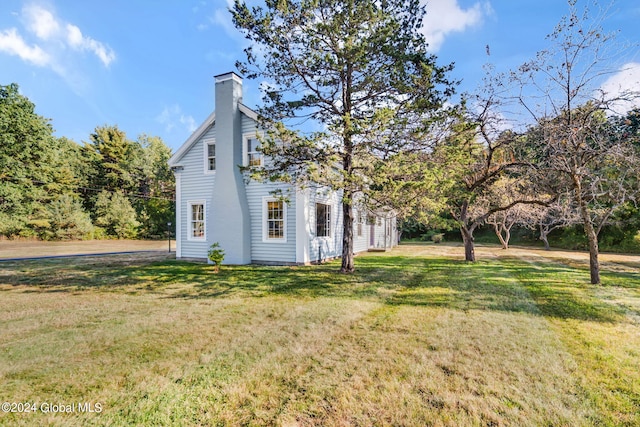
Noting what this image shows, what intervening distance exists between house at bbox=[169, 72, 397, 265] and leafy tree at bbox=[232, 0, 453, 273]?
2.33m

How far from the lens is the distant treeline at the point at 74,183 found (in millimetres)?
25141

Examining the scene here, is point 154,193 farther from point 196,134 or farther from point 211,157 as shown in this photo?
point 211,157

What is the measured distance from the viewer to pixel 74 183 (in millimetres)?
29531

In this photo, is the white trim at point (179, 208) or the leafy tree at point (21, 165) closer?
the white trim at point (179, 208)

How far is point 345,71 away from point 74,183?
31737mm

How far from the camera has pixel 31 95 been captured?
26906mm

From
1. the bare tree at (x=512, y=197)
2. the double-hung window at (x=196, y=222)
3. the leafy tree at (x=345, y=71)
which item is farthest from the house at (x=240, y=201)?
the bare tree at (x=512, y=197)

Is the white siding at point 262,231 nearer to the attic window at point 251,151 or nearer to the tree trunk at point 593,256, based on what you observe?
the attic window at point 251,151

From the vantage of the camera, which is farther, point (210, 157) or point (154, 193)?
point (154, 193)

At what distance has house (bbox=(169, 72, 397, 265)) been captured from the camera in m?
10.9

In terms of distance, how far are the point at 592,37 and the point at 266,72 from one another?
767 centimetres

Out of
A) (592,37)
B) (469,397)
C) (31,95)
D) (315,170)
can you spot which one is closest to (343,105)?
(315,170)

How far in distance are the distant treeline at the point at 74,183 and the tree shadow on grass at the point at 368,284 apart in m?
18.8

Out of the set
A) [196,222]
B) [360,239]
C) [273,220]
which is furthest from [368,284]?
[360,239]
